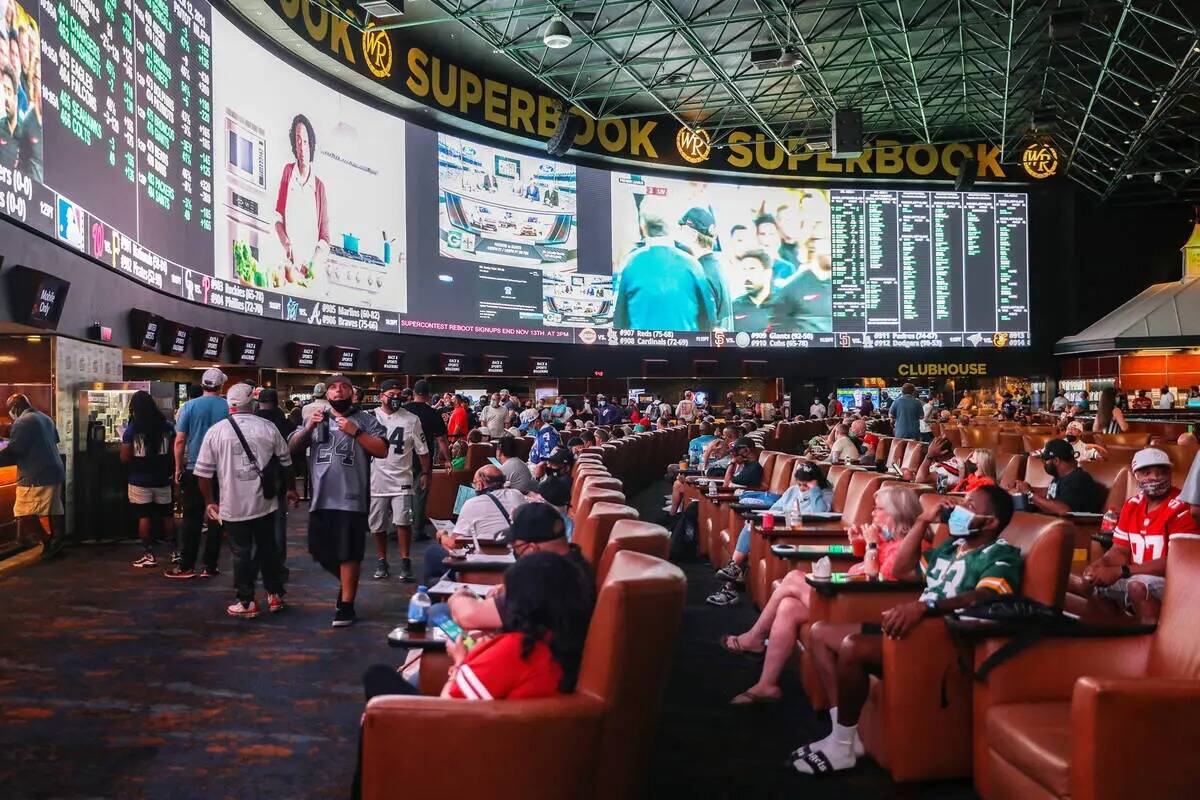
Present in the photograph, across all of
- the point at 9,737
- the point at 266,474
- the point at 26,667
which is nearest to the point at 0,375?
the point at 266,474

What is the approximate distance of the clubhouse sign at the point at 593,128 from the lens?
1578cm

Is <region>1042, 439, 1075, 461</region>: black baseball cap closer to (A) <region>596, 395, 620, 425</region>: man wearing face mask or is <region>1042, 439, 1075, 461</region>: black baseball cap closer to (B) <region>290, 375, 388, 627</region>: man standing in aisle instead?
(B) <region>290, 375, 388, 627</region>: man standing in aisle

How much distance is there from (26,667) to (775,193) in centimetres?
2218

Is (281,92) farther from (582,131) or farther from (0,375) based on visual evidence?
(582,131)

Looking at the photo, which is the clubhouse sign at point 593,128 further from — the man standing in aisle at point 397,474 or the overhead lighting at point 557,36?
the man standing in aisle at point 397,474

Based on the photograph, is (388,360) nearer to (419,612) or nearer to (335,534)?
(335,534)

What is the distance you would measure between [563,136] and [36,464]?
14.4 meters

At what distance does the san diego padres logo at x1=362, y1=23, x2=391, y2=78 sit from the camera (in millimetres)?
16281

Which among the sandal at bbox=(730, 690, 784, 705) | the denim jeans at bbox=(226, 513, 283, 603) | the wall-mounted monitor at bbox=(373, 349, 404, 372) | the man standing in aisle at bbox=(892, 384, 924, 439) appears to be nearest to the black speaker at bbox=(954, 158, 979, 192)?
the man standing in aisle at bbox=(892, 384, 924, 439)

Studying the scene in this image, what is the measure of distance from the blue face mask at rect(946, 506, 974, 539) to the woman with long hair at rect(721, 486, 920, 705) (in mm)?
588

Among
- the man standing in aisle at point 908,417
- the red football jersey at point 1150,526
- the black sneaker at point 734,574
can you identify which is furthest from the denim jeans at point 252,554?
the man standing in aisle at point 908,417

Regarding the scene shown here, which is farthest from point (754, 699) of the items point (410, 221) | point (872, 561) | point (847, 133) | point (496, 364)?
point (496, 364)

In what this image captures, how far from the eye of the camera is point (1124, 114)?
23391 millimetres

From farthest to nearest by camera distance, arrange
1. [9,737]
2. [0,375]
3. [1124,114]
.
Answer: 1. [1124,114]
2. [0,375]
3. [9,737]
